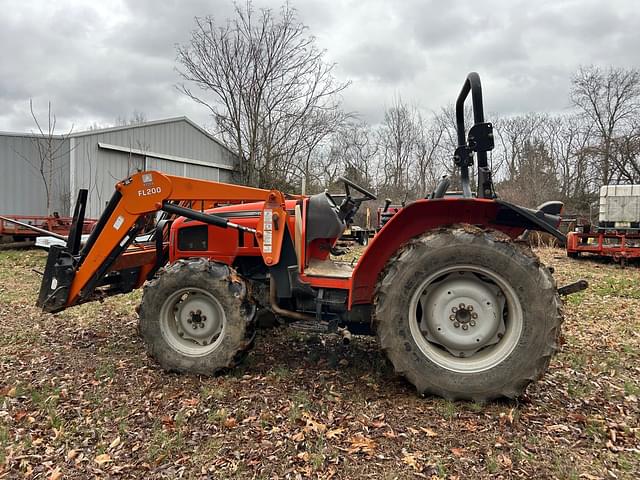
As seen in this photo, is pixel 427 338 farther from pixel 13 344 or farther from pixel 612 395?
pixel 13 344

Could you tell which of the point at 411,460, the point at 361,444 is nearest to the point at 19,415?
the point at 361,444

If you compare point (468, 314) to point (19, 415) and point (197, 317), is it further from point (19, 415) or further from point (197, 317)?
point (19, 415)

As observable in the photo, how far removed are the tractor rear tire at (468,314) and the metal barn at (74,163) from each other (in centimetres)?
1506

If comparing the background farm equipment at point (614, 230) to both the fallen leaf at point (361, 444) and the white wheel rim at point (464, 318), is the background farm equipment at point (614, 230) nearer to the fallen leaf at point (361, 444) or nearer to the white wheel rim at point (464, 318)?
the white wheel rim at point (464, 318)

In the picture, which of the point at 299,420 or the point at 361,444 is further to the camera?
the point at 299,420

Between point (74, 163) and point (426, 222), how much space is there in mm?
15031

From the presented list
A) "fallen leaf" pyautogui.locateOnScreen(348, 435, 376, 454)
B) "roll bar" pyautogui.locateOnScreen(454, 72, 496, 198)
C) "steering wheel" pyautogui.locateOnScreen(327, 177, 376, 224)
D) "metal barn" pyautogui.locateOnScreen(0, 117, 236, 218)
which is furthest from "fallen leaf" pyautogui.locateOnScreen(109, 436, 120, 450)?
"metal barn" pyautogui.locateOnScreen(0, 117, 236, 218)

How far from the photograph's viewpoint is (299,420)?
3.04 metres

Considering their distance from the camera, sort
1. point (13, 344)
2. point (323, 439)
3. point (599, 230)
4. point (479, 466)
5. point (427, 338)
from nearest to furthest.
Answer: point (479, 466), point (323, 439), point (427, 338), point (13, 344), point (599, 230)

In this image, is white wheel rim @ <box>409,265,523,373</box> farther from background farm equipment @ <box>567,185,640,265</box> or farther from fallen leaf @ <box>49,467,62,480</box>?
background farm equipment @ <box>567,185,640,265</box>

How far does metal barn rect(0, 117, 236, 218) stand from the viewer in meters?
15.0

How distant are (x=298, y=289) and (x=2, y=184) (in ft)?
50.7

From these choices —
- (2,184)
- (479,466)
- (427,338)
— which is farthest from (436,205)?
(2,184)

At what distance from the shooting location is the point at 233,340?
364 centimetres
